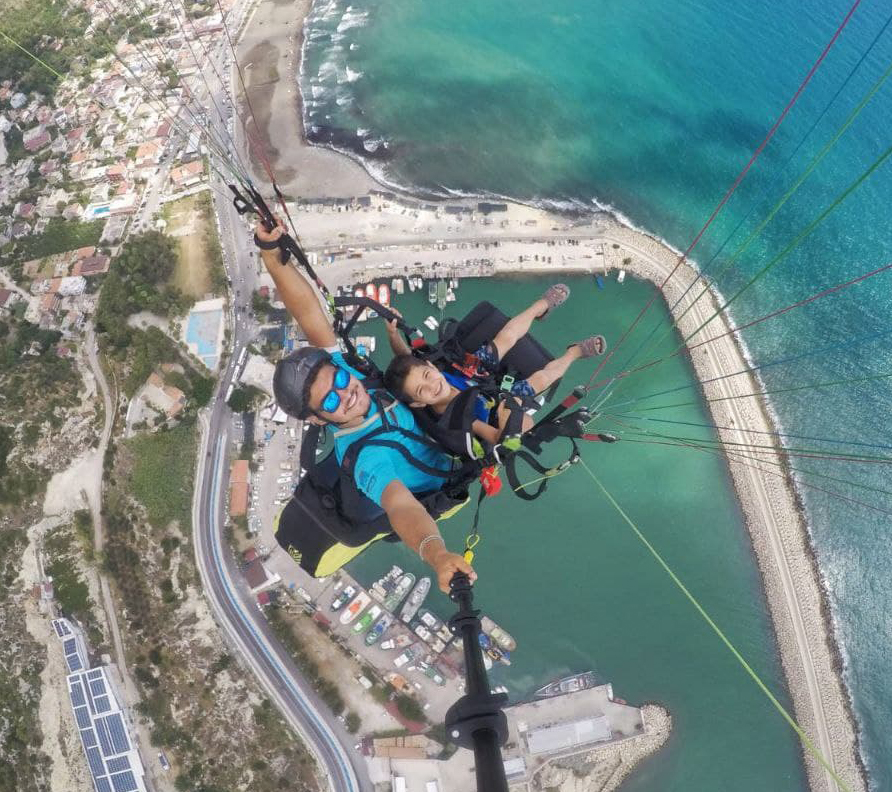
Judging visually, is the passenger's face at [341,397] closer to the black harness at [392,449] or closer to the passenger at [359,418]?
the passenger at [359,418]

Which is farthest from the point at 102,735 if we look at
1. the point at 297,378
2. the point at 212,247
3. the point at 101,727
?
the point at 212,247

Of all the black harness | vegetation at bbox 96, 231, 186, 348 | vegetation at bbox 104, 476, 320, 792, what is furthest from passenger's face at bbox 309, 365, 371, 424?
vegetation at bbox 96, 231, 186, 348

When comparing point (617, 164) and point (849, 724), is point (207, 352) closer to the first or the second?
point (617, 164)

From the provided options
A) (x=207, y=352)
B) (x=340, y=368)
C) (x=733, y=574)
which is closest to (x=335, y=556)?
(x=340, y=368)

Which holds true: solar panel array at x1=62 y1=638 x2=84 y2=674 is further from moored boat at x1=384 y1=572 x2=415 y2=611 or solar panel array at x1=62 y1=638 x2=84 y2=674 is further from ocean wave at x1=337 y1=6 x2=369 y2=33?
ocean wave at x1=337 y1=6 x2=369 y2=33

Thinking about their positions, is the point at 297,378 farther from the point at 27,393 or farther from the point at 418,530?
the point at 27,393

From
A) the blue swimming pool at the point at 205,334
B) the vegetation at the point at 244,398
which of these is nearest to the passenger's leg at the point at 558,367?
the vegetation at the point at 244,398
